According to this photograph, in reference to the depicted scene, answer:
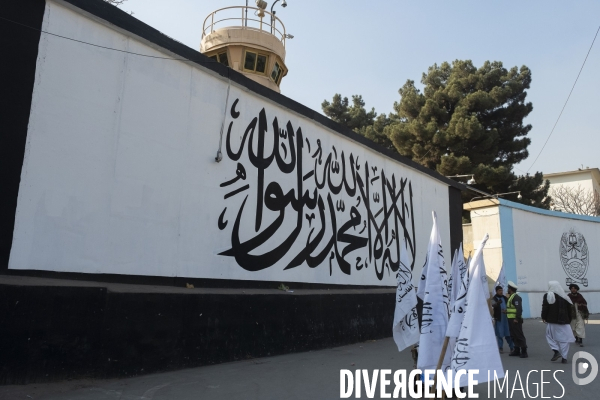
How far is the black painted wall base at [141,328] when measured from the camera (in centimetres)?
517

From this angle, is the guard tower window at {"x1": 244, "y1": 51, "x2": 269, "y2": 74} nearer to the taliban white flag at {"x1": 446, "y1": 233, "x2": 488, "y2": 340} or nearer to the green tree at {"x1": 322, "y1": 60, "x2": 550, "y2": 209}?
the green tree at {"x1": 322, "y1": 60, "x2": 550, "y2": 209}

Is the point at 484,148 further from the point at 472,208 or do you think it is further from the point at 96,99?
the point at 96,99

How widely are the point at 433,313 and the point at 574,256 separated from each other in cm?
1798

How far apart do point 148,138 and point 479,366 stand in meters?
5.36

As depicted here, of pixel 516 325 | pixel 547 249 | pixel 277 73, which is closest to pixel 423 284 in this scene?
pixel 516 325

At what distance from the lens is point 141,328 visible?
20.5 feet

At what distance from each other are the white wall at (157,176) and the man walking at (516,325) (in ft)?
11.7

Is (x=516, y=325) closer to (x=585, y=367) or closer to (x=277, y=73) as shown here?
(x=585, y=367)

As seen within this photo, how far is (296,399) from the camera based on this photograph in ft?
17.4

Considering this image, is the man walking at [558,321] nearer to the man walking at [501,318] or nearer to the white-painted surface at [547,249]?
the man walking at [501,318]

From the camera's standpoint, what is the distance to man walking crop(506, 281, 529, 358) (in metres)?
9.02

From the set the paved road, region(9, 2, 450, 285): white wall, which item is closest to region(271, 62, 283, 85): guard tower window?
region(9, 2, 450, 285): white wall

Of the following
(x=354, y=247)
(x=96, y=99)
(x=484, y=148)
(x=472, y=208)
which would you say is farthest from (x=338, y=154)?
(x=484, y=148)

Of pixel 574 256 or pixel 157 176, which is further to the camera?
pixel 574 256
